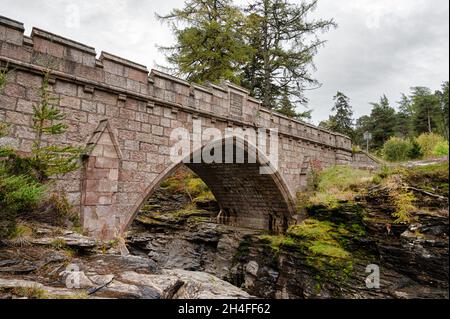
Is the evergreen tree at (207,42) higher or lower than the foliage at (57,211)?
higher

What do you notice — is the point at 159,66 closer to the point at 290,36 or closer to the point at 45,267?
the point at 290,36

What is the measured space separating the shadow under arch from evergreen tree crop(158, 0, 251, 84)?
443 cm

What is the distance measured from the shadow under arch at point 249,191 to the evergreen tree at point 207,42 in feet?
14.5

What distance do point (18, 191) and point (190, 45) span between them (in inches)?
479

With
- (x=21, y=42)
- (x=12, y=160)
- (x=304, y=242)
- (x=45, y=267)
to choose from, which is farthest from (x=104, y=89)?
(x=304, y=242)

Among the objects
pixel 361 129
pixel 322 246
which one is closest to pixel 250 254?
pixel 322 246

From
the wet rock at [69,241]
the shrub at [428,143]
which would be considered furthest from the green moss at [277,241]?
the wet rock at [69,241]

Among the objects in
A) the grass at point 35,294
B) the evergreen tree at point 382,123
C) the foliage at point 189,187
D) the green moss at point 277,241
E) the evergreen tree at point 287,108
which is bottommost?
the green moss at point 277,241

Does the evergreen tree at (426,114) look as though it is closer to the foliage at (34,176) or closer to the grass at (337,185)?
the grass at (337,185)

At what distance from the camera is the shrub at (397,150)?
13.6 meters

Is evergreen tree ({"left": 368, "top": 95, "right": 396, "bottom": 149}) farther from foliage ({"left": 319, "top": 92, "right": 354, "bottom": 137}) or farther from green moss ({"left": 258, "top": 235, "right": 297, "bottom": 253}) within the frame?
green moss ({"left": 258, "top": 235, "right": 297, "bottom": 253})

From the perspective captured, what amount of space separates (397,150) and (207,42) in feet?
33.0

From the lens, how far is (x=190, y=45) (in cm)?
1420

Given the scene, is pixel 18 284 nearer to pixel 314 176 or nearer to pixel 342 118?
pixel 314 176
